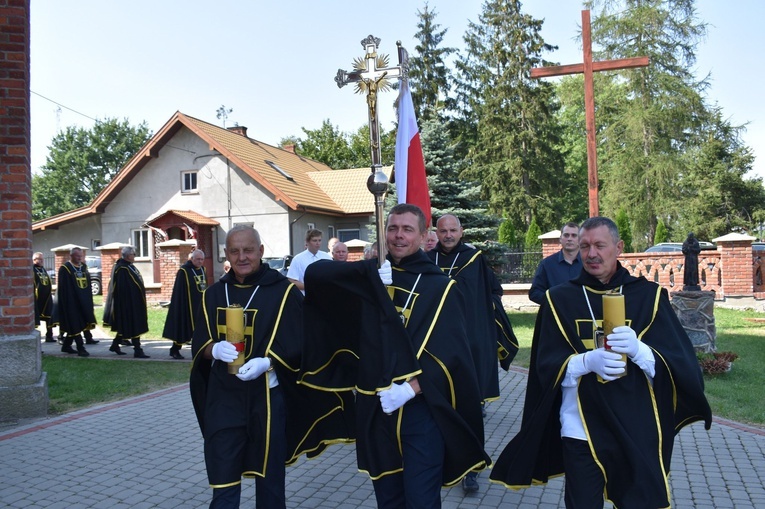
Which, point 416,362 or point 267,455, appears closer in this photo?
point 416,362

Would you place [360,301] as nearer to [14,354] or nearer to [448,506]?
[448,506]

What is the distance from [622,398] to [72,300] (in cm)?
Result: 1174

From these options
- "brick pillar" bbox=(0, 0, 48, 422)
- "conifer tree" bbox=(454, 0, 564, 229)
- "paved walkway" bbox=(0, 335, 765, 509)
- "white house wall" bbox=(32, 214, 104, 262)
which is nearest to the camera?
"paved walkway" bbox=(0, 335, 765, 509)

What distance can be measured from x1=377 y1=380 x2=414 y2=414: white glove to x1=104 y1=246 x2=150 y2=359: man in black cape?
1021cm

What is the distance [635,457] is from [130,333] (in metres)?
11.0

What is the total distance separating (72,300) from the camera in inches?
493

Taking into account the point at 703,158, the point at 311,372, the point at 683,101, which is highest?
the point at 683,101

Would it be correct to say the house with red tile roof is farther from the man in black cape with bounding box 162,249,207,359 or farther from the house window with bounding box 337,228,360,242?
the man in black cape with bounding box 162,249,207,359

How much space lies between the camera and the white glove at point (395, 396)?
3.12 metres

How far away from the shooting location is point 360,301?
3424 millimetres

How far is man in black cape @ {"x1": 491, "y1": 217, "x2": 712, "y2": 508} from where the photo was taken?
3.05 metres

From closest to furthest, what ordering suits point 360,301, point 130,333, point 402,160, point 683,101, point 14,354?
point 360,301
point 402,160
point 14,354
point 130,333
point 683,101

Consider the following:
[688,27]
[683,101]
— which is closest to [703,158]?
[683,101]

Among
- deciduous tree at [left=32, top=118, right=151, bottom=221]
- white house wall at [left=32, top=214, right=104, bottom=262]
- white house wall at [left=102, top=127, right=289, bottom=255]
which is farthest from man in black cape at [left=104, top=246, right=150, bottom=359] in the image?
deciduous tree at [left=32, top=118, right=151, bottom=221]
